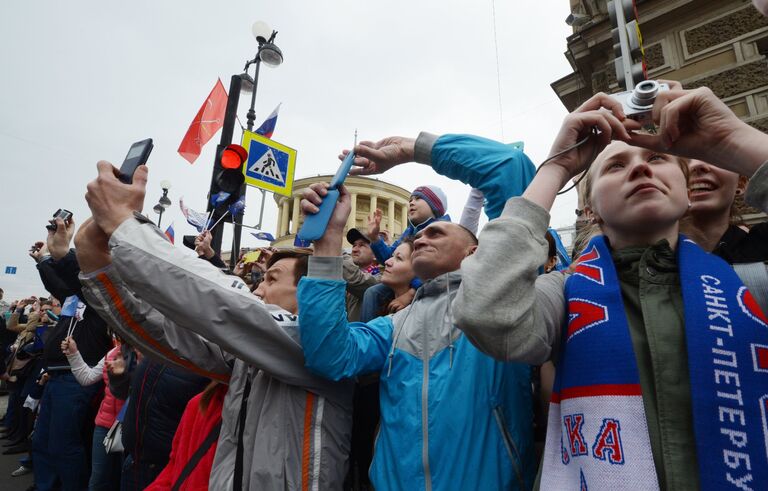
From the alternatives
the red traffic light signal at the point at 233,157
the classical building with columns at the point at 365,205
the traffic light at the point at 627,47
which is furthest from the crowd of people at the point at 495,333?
the classical building with columns at the point at 365,205

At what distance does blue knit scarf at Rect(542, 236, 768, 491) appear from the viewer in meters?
0.89

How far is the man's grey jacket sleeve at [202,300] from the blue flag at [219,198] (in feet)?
9.50

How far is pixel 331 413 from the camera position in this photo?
192cm

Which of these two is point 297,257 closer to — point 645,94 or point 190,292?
point 190,292

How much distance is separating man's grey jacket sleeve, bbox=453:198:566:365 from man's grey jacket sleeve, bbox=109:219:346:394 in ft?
3.29

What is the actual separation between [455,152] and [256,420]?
151cm

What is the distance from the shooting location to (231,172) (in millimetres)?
4629

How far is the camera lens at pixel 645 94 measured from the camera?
46.8 inches

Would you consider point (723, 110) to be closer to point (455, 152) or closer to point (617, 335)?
point (617, 335)

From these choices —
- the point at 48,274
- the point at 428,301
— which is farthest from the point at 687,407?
the point at 48,274

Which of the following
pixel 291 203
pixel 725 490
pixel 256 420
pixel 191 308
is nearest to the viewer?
pixel 725 490

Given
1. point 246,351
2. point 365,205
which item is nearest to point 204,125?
point 246,351

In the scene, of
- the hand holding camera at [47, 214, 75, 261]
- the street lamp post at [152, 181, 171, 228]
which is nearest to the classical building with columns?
the street lamp post at [152, 181, 171, 228]

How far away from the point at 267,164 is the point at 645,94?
585 centimetres
